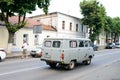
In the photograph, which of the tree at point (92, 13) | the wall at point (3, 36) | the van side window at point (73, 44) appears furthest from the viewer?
the tree at point (92, 13)

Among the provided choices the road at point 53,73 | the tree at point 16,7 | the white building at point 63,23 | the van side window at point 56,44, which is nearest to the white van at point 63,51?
the van side window at point 56,44

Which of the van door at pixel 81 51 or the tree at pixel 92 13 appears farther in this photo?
the tree at pixel 92 13

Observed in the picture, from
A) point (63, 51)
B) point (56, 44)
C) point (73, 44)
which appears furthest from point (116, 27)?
point (63, 51)

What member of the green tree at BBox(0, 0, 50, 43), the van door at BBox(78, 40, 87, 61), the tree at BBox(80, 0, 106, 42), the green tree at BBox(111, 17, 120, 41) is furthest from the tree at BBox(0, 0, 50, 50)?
the green tree at BBox(111, 17, 120, 41)

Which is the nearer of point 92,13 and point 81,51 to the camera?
point 81,51

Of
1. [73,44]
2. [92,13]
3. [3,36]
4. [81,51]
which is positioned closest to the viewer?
[73,44]

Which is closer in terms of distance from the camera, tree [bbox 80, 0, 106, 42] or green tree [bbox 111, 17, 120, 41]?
tree [bbox 80, 0, 106, 42]

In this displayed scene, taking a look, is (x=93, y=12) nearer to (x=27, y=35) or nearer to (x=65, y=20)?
(x=65, y=20)

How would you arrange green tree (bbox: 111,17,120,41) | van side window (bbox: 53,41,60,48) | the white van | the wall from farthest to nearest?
green tree (bbox: 111,17,120,41), the wall, van side window (bbox: 53,41,60,48), the white van

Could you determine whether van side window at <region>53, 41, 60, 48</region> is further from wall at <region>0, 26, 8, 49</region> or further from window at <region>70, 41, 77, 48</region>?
wall at <region>0, 26, 8, 49</region>

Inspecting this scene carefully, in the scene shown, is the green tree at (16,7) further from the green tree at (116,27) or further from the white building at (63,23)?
the green tree at (116,27)

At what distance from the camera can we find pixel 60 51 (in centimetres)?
1284

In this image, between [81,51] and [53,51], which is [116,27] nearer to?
[81,51]

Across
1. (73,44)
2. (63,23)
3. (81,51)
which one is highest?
(63,23)
